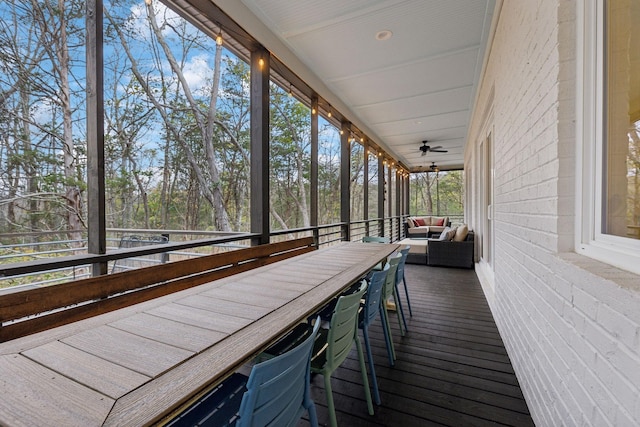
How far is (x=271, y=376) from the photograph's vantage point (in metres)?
0.81

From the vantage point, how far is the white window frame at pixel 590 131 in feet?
3.29

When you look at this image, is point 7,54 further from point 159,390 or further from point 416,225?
point 416,225

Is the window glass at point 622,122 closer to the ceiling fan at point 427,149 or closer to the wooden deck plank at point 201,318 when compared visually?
the wooden deck plank at point 201,318

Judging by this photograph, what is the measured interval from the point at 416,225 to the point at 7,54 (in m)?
10.1

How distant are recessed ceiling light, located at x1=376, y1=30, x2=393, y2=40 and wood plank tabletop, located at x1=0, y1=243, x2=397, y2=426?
2669 millimetres

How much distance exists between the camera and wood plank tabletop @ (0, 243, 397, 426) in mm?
638

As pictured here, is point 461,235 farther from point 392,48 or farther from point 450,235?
point 392,48

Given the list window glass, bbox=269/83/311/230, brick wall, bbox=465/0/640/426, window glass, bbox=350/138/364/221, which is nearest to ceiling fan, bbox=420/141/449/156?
Result: window glass, bbox=350/138/364/221

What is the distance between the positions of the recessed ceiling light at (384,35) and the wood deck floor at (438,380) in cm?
296

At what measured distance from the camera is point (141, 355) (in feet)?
2.83

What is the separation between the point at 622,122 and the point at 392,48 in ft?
8.82

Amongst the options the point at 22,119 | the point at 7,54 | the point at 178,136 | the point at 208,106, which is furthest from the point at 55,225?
the point at 208,106

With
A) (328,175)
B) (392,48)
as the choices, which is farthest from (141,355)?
(328,175)

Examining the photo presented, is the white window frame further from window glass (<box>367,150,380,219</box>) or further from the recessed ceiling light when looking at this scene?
window glass (<box>367,150,380,219</box>)
